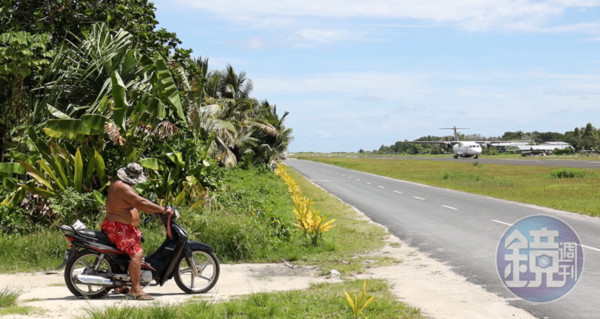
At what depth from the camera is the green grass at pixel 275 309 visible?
6.67 meters

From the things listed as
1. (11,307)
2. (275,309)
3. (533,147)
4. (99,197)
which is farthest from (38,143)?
(533,147)

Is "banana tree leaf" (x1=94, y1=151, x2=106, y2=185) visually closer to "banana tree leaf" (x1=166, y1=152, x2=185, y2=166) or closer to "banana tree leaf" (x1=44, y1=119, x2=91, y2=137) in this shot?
"banana tree leaf" (x1=44, y1=119, x2=91, y2=137)

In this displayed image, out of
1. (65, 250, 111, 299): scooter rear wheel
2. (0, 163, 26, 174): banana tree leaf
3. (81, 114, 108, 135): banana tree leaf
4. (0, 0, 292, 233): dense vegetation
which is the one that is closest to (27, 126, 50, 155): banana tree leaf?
(0, 0, 292, 233): dense vegetation

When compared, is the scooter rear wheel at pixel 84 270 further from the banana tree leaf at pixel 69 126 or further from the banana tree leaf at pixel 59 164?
the banana tree leaf at pixel 59 164

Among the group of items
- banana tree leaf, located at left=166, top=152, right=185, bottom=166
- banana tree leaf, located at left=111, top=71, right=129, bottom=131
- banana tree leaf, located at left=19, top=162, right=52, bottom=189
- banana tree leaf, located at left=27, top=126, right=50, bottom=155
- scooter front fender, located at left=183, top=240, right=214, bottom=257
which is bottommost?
scooter front fender, located at left=183, top=240, right=214, bottom=257

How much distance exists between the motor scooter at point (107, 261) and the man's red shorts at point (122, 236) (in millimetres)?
89

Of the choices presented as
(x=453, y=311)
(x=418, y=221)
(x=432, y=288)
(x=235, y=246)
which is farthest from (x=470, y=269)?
(x=418, y=221)

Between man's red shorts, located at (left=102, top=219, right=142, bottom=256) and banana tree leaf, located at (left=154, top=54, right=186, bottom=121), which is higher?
banana tree leaf, located at (left=154, top=54, right=186, bottom=121)

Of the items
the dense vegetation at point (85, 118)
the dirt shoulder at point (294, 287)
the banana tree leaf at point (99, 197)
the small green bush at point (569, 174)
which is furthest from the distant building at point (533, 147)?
the banana tree leaf at point (99, 197)

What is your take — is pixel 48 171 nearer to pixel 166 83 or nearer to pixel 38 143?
pixel 38 143

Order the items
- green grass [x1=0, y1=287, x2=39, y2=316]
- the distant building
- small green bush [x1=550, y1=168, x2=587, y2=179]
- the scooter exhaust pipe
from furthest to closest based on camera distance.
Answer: the distant building < small green bush [x1=550, y1=168, x2=587, y2=179] < the scooter exhaust pipe < green grass [x1=0, y1=287, x2=39, y2=316]

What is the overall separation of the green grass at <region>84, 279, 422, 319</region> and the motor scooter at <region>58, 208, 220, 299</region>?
81 centimetres

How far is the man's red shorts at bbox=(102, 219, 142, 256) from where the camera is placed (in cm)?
785

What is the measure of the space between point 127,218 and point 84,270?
87 cm
